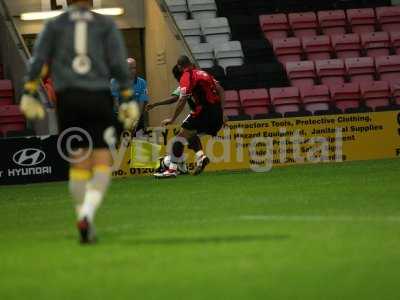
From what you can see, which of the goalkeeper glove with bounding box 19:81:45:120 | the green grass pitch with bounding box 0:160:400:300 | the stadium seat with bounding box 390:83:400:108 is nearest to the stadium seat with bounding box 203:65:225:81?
the stadium seat with bounding box 390:83:400:108

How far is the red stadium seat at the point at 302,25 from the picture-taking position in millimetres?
24906

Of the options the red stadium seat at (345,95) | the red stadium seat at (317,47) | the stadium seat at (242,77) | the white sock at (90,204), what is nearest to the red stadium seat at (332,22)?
the red stadium seat at (317,47)

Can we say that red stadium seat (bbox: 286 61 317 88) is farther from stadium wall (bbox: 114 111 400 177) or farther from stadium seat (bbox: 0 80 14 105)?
stadium seat (bbox: 0 80 14 105)

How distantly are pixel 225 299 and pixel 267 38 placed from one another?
18945 mm

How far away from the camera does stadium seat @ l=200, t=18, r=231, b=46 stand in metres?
24.6

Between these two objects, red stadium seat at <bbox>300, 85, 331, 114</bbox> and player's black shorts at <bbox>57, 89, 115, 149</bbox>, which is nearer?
player's black shorts at <bbox>57, 89, 115, 149</bbox>

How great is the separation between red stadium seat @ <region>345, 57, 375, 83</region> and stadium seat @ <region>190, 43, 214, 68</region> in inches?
111

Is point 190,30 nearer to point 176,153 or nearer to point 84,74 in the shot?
point 176,153

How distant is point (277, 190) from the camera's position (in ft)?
47.2

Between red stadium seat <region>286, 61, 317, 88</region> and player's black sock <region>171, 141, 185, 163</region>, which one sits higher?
red stadium seat <region>286, 61, 317, 88</region>

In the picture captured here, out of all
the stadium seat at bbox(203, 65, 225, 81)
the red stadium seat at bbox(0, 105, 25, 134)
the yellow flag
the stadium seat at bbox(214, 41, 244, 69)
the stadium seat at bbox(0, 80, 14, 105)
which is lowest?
the yellow flag

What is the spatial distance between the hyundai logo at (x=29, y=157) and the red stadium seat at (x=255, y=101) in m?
5.28

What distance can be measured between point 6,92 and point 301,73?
237 inches

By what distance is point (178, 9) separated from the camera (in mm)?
25031
